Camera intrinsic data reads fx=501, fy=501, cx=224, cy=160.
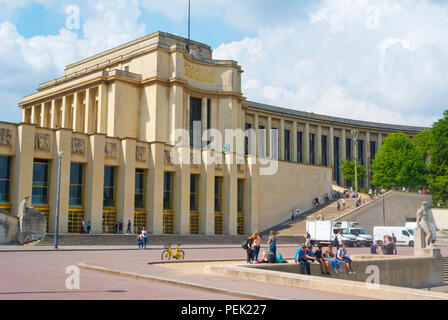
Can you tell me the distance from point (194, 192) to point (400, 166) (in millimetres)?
34475

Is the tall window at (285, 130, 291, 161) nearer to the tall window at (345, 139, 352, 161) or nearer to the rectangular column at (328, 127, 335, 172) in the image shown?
the rectangular column at (328, 127, 335, 172)

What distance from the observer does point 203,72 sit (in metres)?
68.0

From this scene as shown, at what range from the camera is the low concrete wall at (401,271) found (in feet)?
75.8

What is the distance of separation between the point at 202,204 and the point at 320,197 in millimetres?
21417

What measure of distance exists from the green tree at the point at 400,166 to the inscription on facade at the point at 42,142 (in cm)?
4919

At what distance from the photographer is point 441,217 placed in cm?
6612

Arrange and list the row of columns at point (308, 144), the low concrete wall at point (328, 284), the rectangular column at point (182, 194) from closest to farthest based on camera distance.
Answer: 1. the low concrete wall at point (328, 284)
2. the rectangular column at point (182, 194)
3. the row of columns at point (308, 144)

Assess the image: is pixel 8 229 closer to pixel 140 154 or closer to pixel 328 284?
pixel 140 154

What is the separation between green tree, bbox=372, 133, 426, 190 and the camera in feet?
238

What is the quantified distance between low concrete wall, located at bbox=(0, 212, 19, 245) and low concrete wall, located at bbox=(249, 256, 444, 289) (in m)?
23.2

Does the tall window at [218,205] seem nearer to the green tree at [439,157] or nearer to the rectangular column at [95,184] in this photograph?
the rectangular column at [95,184]

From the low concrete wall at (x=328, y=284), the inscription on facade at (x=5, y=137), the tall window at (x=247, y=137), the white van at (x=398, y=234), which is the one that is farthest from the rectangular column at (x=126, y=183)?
the tall window at (x=247, y=137)

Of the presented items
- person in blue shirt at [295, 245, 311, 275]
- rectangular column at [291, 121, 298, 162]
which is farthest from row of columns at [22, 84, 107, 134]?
person in blue shirt at [295, 245, 311, 275]

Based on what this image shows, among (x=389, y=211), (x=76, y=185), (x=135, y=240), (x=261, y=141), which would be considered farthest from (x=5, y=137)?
(x=261, y=141)
